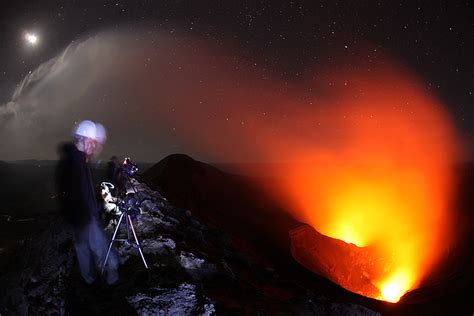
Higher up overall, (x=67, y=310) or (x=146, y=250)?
(x=146, y=250)

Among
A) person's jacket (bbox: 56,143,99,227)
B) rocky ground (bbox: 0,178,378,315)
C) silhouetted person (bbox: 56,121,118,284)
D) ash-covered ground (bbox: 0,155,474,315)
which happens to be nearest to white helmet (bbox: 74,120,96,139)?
silhouetted person (bbox: 56,121,118,284)

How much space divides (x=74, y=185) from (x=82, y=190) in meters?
0.17

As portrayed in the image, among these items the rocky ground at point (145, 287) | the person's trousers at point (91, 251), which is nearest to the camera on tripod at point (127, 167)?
the rocky ground at point (145, 287)

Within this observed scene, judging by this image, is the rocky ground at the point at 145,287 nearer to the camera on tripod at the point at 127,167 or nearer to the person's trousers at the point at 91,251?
the person's trousers at the point at 91,251

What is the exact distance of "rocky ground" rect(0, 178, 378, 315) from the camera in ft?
22.2

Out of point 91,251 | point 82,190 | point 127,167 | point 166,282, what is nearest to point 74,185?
point 82,190

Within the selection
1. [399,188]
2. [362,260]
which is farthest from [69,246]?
[399,188]

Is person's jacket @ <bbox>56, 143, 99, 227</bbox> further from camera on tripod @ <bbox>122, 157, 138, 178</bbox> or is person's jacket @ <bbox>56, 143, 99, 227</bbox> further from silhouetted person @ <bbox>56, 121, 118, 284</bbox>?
camera on tripod @ <bbox>122, 157, 138, 178</bbox>

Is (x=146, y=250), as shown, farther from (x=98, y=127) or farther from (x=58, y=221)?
(x=98, y=127)

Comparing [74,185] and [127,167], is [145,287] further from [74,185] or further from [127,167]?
[127,167]

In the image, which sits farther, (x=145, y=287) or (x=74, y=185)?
(x=145, y=287)

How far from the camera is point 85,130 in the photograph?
650cm

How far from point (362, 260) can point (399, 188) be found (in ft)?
104

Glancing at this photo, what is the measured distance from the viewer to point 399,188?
201 feet
